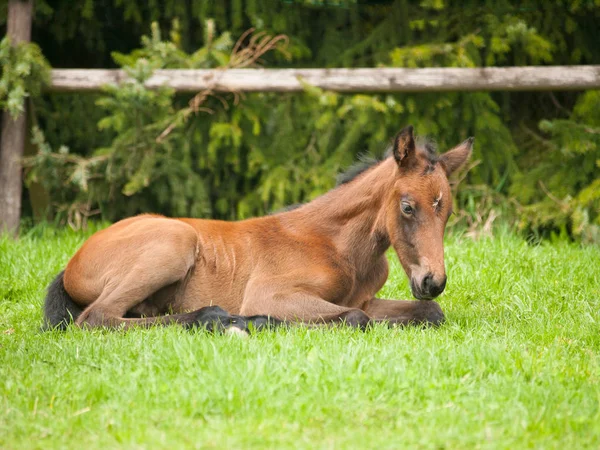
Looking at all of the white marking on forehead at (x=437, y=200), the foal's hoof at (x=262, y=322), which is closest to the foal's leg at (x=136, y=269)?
the foal's hoof at (x=262, y=322)

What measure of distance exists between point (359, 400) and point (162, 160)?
23.0 feet

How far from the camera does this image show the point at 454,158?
6164mm

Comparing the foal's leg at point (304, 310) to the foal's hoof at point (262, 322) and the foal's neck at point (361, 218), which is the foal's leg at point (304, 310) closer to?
the foal's hoof at point (262, 322)

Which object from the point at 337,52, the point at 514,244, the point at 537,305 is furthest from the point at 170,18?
the point at 537,305

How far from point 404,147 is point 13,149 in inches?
242

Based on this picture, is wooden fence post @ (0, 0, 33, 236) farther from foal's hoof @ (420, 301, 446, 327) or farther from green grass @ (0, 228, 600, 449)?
foal's hoof @ (420, 301, 446, 327)

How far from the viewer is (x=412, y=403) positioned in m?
4.06

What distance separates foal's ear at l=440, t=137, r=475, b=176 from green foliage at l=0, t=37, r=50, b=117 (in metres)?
5.44

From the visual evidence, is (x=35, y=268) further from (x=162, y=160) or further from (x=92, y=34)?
(x=92, y=34)

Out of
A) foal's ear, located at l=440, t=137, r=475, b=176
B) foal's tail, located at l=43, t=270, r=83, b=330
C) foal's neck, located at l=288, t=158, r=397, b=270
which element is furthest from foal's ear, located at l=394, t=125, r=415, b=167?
foal's tail, located at l=43, t=270, r=83, b=330

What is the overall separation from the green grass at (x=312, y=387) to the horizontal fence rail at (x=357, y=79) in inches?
166

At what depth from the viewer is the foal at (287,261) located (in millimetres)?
5766

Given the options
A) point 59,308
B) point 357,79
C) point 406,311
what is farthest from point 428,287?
point 357,79

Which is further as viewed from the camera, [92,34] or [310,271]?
[92,34]
